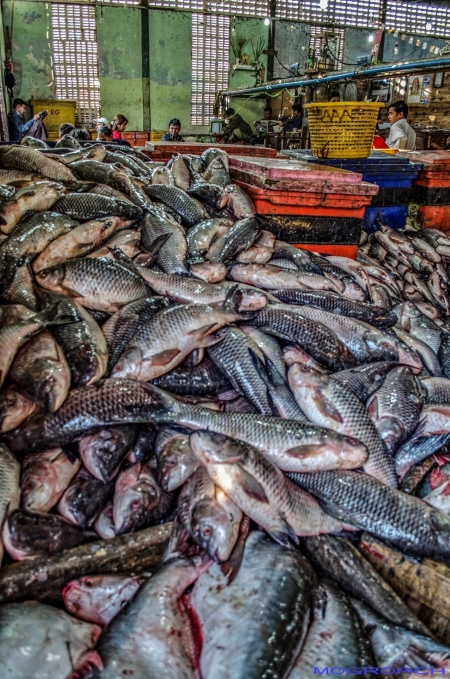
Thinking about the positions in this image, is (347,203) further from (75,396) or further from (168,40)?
(168,40)

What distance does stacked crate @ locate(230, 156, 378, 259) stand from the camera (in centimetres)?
464

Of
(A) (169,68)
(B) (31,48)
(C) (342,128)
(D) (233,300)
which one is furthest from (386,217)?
(B) (31,48)

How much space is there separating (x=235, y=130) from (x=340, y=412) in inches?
631

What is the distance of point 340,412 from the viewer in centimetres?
266

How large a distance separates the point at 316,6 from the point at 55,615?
22.7 meters

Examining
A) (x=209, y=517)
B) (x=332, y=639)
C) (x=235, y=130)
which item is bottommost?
(x=332, y=639)

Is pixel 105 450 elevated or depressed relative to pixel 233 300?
depressed

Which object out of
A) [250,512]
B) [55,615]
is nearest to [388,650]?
[250,512]

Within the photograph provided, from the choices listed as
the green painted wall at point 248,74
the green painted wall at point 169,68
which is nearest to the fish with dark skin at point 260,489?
the green painted wall at point 248,74

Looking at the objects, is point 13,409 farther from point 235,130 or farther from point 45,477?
point 235,130

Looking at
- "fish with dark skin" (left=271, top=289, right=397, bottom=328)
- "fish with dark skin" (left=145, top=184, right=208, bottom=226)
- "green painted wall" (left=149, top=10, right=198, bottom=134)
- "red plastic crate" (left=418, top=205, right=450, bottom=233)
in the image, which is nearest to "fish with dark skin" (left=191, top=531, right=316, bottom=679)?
"fish with dark skin" (left=271, top=289, right=397, bottom=328)

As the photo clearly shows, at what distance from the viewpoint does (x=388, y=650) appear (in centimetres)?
184

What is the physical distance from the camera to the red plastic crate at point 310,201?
466cm

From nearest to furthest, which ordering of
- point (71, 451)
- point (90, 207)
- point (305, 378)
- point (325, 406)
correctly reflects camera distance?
point (71, 451) → point (325, 406) → point (305, 378) → point (90, 207)
